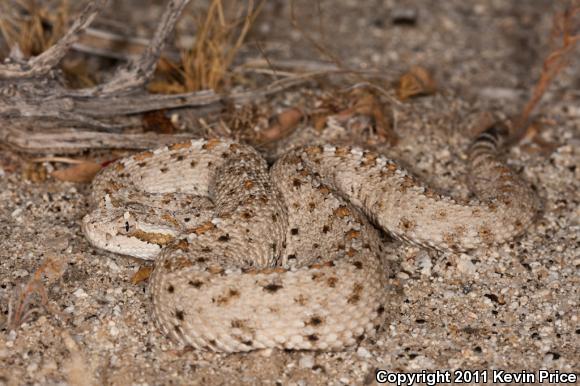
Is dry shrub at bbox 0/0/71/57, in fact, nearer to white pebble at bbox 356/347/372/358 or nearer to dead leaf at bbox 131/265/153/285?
dead leaf at bbox 131/265/153/285

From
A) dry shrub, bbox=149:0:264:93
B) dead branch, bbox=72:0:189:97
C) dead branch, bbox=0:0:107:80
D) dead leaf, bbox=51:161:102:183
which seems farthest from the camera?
dry shrub, bbox=149:0:264:93

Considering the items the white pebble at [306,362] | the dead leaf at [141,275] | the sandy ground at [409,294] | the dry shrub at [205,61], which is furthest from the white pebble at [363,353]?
the dry shrub at [205,61]

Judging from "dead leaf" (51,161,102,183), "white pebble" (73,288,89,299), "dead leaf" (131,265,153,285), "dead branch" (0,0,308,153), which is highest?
"dead branch" (0,0,308,153)

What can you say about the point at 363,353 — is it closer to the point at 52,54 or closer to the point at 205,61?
the point at 205,61

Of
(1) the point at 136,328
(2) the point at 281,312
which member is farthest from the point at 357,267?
(1) the point at 136,328

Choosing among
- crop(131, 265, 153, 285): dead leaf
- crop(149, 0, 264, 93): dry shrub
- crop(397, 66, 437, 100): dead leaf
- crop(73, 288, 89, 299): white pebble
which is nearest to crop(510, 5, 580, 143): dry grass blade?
crop(397, 66, 437, 100): dead leaf

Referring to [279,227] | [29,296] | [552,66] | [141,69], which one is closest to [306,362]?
[279,227]
